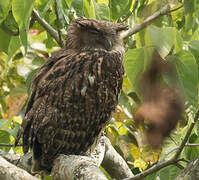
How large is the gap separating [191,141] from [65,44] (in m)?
1.64

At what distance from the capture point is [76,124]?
10.6ft

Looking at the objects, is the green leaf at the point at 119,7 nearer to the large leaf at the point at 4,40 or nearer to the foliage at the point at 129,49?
the foliage at the point at 129,49

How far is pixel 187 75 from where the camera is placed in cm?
152

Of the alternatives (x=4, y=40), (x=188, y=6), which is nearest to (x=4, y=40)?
(x=4, y=40)

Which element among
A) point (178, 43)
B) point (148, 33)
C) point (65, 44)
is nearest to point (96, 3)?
point (178, 43)

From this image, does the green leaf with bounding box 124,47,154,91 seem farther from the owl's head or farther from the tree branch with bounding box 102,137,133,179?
the owl's head

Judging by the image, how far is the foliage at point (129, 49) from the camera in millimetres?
1242

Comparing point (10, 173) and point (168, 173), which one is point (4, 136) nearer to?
point (10, 173)

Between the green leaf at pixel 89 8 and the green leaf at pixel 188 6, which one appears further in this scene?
the green leaf at pixel 89 8

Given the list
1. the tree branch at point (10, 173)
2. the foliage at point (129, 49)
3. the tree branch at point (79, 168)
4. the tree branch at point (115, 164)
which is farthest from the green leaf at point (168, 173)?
the tree branch at point (115, 164)

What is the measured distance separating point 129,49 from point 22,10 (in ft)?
1.93

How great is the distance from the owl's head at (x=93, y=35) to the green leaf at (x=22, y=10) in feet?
5.51

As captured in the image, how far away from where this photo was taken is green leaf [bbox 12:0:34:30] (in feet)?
6.18

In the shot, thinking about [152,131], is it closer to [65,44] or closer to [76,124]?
[76,124]
